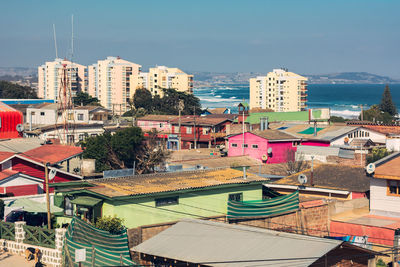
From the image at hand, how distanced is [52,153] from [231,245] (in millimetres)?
17438

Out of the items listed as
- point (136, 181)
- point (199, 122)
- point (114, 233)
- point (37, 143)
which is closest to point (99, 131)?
point (199, 122)

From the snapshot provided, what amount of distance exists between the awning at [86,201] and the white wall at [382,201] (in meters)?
12.3

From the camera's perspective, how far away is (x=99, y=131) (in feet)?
215

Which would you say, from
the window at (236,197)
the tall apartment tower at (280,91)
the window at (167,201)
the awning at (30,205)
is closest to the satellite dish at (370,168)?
the window at (236,197)

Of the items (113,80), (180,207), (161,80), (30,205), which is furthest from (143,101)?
(180,207)

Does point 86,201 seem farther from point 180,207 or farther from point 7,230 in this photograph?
point 180,207

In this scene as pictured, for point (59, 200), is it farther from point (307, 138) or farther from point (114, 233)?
point (307, 138)

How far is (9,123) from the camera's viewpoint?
47.8 metres

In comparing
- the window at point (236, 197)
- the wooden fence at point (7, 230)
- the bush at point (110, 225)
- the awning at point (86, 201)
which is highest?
the awning at point (86, 201)

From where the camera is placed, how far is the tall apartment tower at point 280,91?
16488 cm

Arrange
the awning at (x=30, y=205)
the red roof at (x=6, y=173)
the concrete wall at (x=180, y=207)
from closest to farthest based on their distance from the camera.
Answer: the concrete wall at (x=180, y=207), the awning at (x=30, y=205), the red roof at (x=6, y=173)

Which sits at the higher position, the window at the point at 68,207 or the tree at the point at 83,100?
the tree at the point at 83,100

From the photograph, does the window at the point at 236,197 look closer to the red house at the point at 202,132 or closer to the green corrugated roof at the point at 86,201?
the green corrugated roof at the point at 86,201

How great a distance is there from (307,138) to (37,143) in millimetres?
21448
